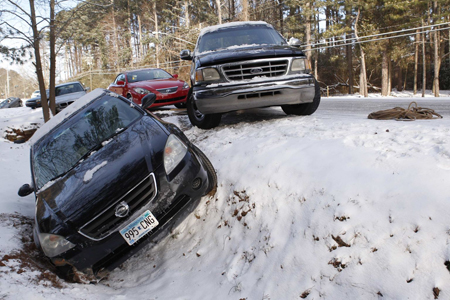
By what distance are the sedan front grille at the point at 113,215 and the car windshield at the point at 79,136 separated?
0.93 meters

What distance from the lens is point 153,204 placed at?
3053 mm

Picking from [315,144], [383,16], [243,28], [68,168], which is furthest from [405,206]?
[383,16]

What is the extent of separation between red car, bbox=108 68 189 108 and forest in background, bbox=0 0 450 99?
3494mm

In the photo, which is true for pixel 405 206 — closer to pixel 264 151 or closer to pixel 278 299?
pixel 278 299

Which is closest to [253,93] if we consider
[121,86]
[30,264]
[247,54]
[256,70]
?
[256,70]

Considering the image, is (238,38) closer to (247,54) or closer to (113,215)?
(247,54)

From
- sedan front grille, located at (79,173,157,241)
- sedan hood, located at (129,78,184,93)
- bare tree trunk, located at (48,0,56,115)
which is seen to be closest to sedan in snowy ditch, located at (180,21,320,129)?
sedan front grille, located at (79,173,157,241)

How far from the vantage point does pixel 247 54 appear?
202 inches

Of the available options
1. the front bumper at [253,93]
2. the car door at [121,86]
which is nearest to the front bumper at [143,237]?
the front bumper at [253,93]

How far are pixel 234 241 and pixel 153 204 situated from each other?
895mm

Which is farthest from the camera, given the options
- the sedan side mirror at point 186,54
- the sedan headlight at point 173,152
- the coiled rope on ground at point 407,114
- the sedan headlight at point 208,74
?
the sedan side mirror at point 186,54

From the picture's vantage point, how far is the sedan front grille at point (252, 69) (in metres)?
5.13

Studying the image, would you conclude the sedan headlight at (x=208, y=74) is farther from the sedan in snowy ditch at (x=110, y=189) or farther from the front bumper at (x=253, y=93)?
the sedan in snowy ditch at (x=110, y=189)

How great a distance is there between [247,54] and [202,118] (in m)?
1.37
